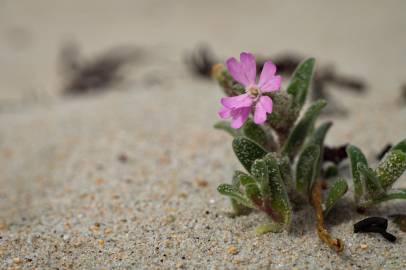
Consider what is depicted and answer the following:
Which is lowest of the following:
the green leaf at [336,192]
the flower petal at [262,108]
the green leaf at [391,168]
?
the green leaf at [336,192]

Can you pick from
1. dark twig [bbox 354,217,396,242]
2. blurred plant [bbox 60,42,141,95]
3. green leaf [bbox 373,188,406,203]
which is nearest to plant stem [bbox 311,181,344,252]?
Result: dark twig [bbox 354,217,396,242]

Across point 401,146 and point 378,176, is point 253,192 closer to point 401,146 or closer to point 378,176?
point 378,176

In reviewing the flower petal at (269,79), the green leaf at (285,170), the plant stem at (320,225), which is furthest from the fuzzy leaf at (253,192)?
the flower petal at (269,79)

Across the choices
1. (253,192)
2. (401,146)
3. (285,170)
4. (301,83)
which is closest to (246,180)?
(253,192)

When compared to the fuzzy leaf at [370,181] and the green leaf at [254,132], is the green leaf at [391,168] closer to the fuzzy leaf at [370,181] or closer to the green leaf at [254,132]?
the fuzzy leaf at [370,181]

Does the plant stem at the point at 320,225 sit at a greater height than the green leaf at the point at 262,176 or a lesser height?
lesser

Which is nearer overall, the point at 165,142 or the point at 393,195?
the point at 393,195
